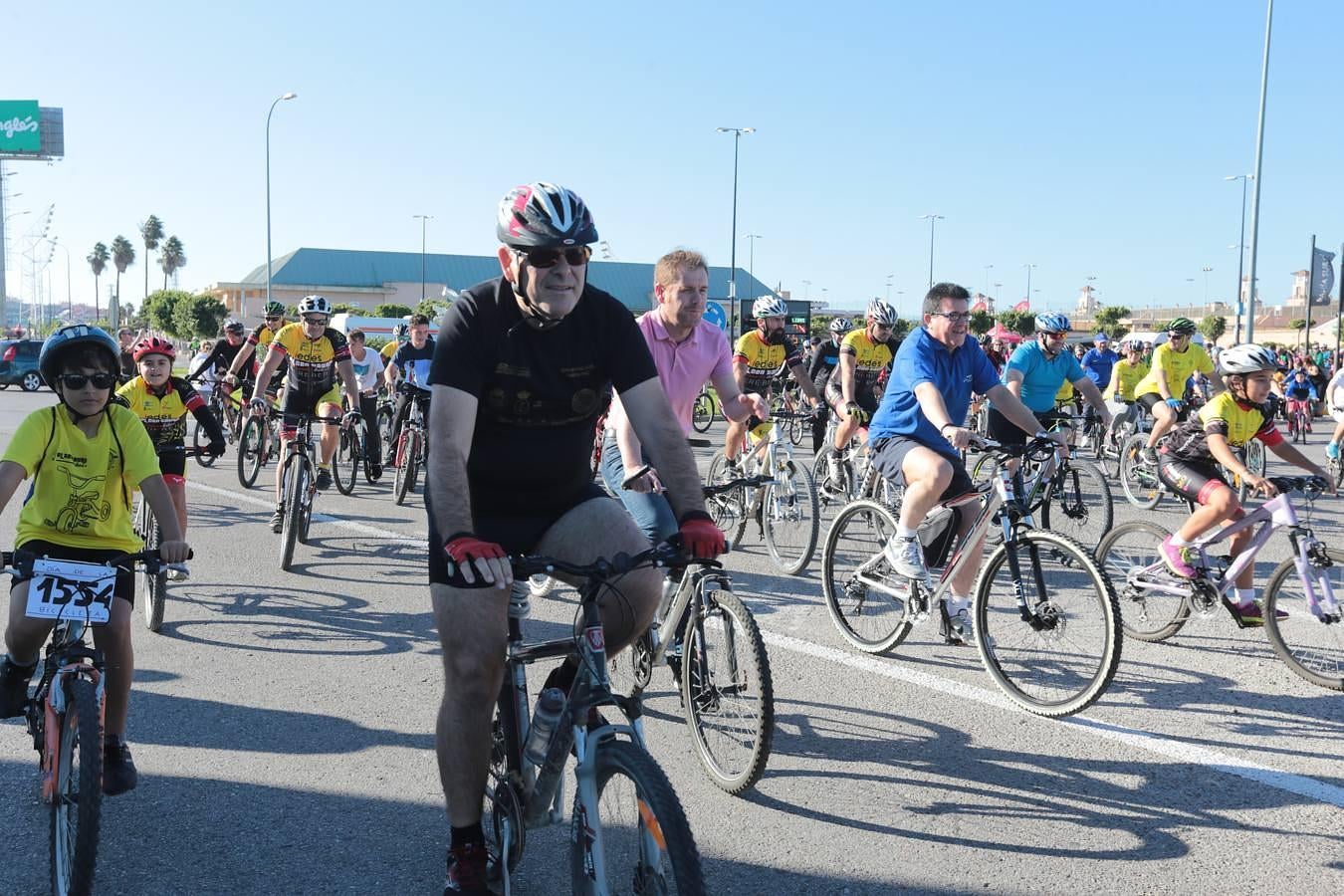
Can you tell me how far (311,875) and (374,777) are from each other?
0.79 meters

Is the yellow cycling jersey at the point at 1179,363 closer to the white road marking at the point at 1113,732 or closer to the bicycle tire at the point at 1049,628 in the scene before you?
the white road marking at the point at 1113,732

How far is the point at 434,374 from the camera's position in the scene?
304cm

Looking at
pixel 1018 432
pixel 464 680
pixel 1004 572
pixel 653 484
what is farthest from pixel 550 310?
pixel 1018 432

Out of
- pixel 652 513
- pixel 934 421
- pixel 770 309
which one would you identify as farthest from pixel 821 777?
pixel 770 309

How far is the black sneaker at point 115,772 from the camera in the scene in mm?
3887

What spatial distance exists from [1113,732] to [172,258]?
145935 mm

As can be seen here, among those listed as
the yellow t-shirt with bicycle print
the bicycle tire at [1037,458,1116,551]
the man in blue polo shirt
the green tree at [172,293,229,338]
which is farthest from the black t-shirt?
the green tree at [172,293,229,338]

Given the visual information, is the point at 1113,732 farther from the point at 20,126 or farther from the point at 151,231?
the point at 151,231

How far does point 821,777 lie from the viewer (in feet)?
14.2

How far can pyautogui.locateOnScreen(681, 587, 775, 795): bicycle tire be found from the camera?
406 centimetres

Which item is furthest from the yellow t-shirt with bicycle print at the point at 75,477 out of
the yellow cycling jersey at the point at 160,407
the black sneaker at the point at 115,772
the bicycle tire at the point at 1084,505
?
the bicycle tire at the point at 1084,505

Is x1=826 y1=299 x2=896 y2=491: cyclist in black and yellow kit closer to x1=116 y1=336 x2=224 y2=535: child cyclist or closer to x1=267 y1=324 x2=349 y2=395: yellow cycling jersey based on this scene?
x1=267 y1=324 x2=349 y2=395: yellow cycling jersey

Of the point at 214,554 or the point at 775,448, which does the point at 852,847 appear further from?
the point at 214,554

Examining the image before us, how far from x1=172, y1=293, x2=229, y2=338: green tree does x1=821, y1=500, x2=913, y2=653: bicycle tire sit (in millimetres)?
89031
